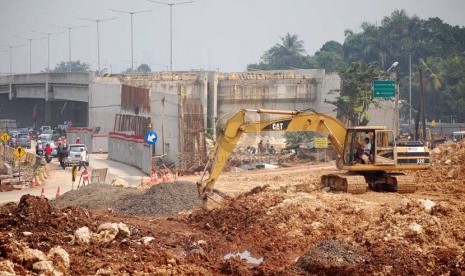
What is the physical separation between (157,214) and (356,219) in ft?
24.0

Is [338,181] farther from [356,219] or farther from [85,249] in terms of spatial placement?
[85,249]

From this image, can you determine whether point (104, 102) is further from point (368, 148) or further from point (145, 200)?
point (368, 148)

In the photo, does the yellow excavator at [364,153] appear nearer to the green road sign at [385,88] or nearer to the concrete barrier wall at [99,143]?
the green road sign at [385,88]

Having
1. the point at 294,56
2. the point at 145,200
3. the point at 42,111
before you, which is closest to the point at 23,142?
the point at 145,200

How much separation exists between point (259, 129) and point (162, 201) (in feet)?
15.0

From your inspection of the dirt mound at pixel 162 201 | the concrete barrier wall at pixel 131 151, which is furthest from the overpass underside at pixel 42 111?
the dirt mound at pixel 162 201

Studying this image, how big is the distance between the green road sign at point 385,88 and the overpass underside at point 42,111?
5313cm

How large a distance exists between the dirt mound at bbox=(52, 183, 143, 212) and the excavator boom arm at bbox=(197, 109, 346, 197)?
507 cm

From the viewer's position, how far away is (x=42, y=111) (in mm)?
A: 121125

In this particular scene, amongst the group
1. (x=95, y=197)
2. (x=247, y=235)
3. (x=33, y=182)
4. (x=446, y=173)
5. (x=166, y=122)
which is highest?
(x=166, y=122)

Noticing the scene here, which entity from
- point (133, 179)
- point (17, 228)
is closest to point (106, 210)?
point (17, 228)

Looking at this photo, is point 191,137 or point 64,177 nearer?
point 64,177

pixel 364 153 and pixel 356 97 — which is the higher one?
pixel 356 97

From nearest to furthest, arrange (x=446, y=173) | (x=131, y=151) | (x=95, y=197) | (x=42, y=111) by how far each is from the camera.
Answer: (x=95, y=197) → (x=446, y=173) → (x=131, y=151) → (x=42, y=111)
